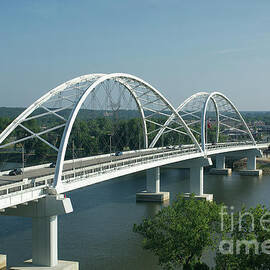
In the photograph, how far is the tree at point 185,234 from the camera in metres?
26.7

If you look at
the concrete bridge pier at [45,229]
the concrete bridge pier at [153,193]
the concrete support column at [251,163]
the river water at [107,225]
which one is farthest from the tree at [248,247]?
the concrete support column at [251,163]

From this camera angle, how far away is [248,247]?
23.9 metres

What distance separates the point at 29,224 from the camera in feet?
141

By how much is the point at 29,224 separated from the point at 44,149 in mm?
55183

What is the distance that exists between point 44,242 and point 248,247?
42.4 feet

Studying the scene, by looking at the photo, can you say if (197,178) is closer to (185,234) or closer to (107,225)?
(107,225)

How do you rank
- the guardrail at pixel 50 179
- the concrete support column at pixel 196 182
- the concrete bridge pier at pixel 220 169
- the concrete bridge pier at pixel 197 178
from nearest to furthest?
the guardrail at pixel 50 179, the concrete bridge pier at pixel 197 178, the concrete support column at pixel 196 182, the concrete bridge pier at pixel 220 169

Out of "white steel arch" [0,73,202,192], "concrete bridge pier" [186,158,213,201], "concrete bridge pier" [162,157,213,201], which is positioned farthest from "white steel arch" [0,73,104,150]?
"concrete bridge pier" [186,158,213,201]

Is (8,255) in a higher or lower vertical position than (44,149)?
lower

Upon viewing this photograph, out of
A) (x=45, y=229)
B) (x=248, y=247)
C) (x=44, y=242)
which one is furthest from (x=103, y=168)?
(x=248, y=247)

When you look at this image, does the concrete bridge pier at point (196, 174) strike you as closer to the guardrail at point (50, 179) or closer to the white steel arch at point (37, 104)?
the guardrail at point (50, 179)

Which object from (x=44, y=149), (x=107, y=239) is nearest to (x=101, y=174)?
(x=107, y=239)

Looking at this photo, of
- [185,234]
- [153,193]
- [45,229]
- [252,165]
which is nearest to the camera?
[185,234]

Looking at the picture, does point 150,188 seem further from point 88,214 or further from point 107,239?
point 107,239
